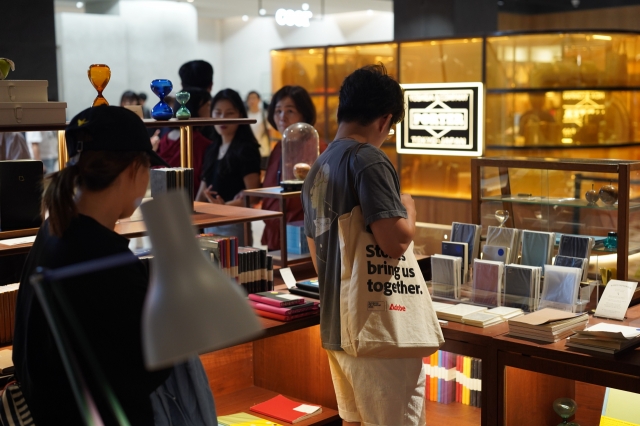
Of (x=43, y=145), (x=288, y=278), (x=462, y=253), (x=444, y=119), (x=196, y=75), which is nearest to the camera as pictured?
(x=462, y=253)

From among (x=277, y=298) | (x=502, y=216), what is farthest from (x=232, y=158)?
(x=502, y=216)

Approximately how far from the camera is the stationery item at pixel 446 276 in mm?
3219

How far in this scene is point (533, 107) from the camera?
8.17m

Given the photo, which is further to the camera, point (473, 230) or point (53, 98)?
point (53, 98)

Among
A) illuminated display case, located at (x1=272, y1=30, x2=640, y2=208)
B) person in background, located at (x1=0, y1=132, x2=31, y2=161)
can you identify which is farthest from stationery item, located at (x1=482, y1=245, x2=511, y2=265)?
illuminated display case, located at (x1=272, y1=30, x2=640, y2=208)

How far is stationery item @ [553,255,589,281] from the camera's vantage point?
3.05 m

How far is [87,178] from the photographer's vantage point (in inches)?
59.2

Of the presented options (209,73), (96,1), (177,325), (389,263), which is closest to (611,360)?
(389,263)

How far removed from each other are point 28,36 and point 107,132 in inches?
200

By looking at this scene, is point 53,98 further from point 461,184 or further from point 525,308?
point 525,308

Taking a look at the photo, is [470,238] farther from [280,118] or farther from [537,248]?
[280,118]

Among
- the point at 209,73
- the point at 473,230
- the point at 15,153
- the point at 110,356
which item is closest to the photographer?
the point at 110,356

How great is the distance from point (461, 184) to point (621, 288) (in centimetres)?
564

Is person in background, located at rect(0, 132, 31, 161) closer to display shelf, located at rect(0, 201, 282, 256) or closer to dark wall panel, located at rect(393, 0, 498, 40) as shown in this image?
display shelf, located at rect(0, 201, 282, 256)
